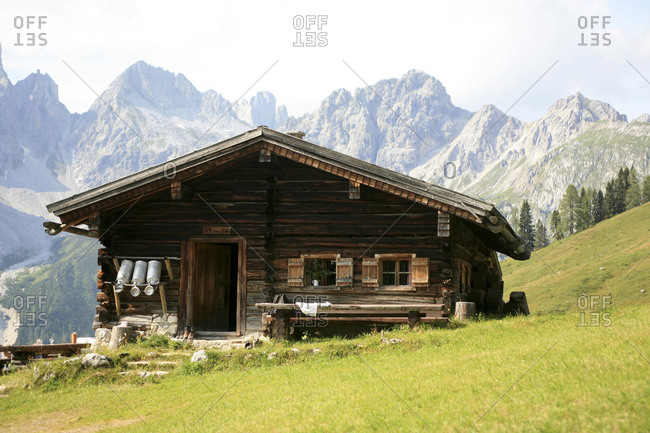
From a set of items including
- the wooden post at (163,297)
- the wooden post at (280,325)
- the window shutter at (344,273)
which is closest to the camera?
the wooden post at (280,325)

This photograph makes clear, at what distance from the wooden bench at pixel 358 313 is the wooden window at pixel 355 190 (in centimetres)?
285

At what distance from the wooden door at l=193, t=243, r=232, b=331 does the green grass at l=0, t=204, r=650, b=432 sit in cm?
235

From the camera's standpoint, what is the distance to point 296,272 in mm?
16766

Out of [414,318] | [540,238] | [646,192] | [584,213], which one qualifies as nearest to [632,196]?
[646,192]

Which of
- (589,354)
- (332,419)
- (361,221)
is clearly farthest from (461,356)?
(361,221)

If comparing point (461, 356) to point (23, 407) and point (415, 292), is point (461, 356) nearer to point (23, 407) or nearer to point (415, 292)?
point (415, 292)

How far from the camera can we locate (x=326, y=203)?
17000 mm

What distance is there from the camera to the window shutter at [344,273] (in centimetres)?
1645

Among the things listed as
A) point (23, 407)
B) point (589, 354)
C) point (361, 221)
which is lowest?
point (23, 407)

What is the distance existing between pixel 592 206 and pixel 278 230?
12935 cm

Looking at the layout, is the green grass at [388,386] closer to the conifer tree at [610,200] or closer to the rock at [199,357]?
the rock at [199,357]

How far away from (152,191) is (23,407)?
21.8 feet

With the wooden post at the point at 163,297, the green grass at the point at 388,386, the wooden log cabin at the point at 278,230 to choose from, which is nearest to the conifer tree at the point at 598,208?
the wooden log cabin at the point at 278,230

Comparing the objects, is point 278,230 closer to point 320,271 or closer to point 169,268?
point 320,271
